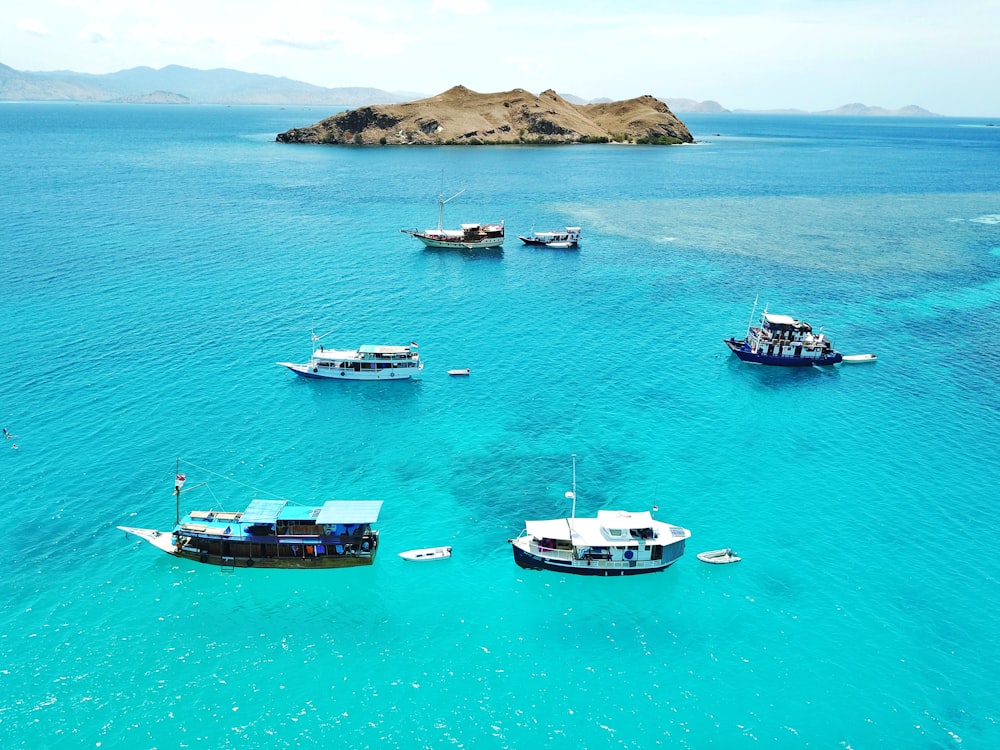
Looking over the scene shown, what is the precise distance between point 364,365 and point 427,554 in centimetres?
4520

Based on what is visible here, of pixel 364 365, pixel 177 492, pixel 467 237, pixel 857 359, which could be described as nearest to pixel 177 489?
pixel 177 492

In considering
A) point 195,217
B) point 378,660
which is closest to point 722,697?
point 378,660

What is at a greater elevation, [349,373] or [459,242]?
[459,242]

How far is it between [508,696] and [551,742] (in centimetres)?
483

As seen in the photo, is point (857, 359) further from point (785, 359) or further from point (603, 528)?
point (603, 528)

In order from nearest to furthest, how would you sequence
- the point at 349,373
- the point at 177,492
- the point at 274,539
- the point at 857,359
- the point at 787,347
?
1. the point at 177,492
2. the point at 274,539
3. the point at 349,373
4. the point at 787,347
5. the point at 857,359

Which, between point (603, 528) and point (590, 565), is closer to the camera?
point (590, 565)

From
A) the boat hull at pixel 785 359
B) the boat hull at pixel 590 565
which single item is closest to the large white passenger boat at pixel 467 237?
the boat hull at pixel 785 359

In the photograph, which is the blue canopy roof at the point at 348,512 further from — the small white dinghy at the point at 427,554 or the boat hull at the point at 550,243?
the boat hull at the point at 550,243

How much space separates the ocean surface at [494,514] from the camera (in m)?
50.7

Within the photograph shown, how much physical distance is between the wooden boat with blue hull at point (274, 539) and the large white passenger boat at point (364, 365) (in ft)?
132

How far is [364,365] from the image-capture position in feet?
342

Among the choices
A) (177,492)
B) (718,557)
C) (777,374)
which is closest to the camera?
(177,492)

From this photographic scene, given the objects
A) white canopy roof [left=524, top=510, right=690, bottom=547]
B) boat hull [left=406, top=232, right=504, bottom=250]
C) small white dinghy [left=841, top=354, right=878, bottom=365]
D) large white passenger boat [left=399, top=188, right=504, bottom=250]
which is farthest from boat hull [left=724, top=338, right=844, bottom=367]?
large white passenger boat [left=399, top=188, right=504, bottom=250]
